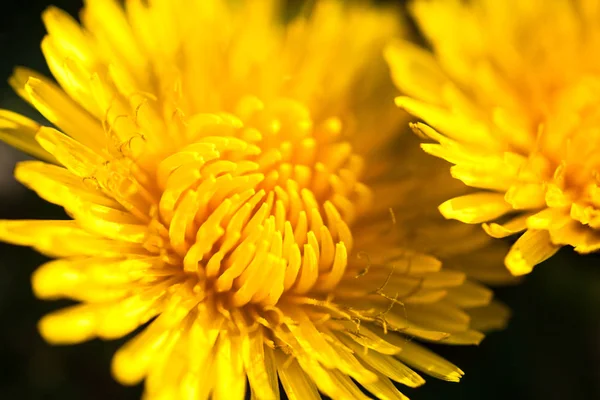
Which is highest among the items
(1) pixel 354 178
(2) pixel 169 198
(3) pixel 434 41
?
(3) pixel 434 41

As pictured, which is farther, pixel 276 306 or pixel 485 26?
pixel 485 26

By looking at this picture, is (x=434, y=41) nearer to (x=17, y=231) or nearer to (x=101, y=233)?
(x=101, y=233)

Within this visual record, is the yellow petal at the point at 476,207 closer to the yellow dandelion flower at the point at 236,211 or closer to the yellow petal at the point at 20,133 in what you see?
the yellow dandelion flower at the point at 236,211

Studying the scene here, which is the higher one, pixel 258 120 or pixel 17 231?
pixel 258 120

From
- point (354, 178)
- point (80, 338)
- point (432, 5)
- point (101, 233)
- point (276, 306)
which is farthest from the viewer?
point (432, 5)

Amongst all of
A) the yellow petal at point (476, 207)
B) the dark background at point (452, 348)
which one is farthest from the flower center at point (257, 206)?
the dark background at point (452, 348)

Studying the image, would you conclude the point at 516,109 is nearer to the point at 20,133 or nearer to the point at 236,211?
the point at 236,211

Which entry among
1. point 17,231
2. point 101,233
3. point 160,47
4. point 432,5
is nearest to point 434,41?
point 432,5
